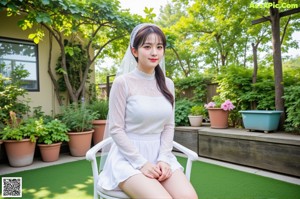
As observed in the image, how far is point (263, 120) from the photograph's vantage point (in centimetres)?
328

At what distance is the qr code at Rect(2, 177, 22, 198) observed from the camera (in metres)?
2.46

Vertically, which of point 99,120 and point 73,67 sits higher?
point 73,67

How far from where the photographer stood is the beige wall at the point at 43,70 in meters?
4.81

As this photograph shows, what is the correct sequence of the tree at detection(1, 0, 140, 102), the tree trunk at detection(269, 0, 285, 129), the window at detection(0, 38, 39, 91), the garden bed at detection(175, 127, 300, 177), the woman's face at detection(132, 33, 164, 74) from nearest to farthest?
1. the woman's face at detection(132, 33, 164, 74)
2. the garden bed at detection(175, 127, 300, 177)
3. the tree trunk at detection(269, 0, 285, 129)
4. the tree at detection(1, 0, 140, 102)
5. the window at detection(0, 38, 39, 91)

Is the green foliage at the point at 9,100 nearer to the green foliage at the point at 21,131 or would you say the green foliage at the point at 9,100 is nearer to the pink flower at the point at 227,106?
the green foliage at the point at 21,131

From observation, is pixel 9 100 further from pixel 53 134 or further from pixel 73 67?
pixel 73 67

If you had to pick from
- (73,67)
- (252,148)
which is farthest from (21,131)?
(252,148)

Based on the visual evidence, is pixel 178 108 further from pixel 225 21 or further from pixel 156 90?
pixel 225 21

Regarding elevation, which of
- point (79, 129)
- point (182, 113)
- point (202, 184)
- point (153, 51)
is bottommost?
point (202, 184)

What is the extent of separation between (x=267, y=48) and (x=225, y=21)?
2.07 m

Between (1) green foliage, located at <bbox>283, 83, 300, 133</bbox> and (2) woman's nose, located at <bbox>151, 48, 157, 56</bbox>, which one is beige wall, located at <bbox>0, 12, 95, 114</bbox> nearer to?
(2) woman's nose, located at <bbox>151, 48, 157, 56</bbox>

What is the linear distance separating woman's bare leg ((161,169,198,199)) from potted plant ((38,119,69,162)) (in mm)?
2837

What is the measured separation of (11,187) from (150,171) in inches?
82.0

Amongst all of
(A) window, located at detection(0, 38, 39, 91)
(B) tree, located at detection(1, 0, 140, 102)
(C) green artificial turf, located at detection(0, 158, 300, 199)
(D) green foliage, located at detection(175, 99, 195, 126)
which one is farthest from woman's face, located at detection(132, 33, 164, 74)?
(A) window, located at detection(0, 38, 39, 91)
